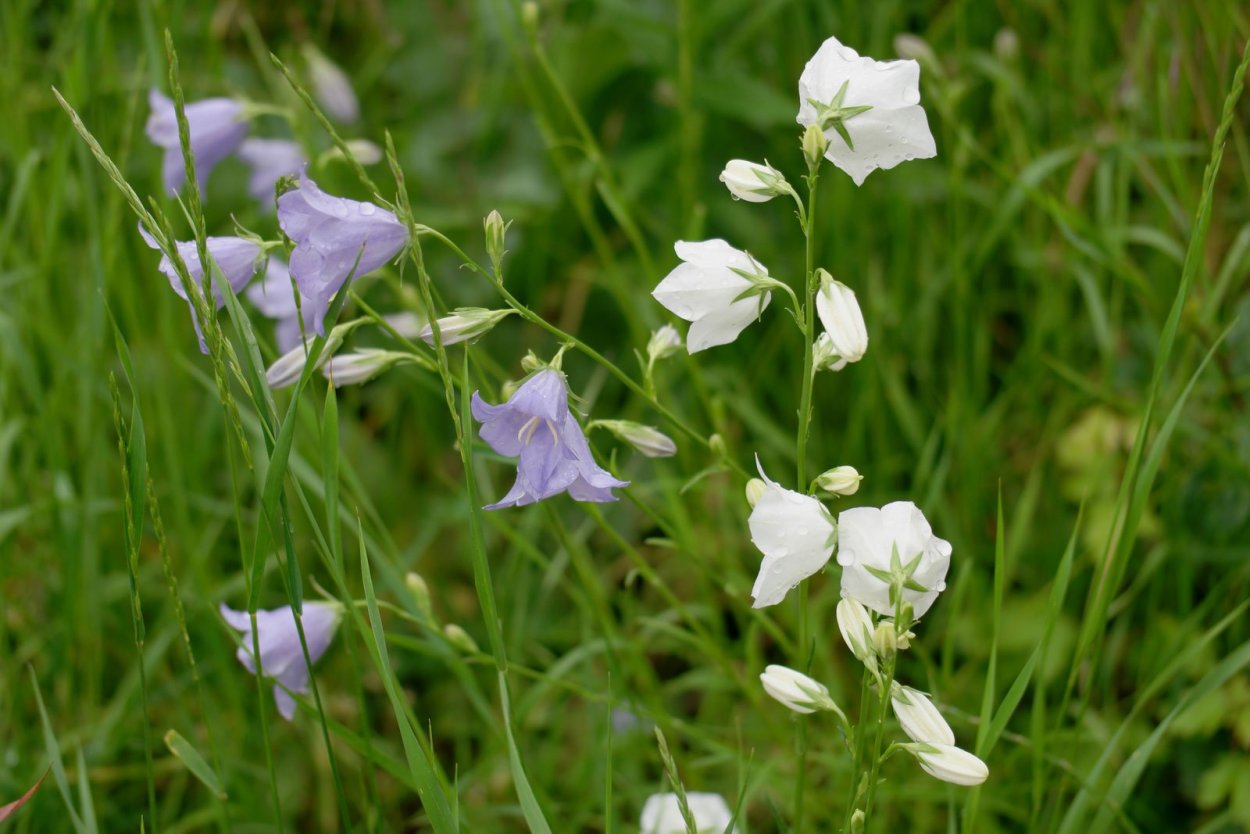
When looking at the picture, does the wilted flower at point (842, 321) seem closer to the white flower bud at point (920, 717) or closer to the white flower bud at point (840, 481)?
the white flower bud at point (840, 481)

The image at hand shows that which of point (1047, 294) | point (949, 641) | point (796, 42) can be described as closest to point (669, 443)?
point (949, 641)

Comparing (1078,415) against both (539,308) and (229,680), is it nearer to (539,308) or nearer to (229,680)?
(539,308)

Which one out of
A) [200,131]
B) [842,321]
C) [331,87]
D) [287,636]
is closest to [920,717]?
[842,321]

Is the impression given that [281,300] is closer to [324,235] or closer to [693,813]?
[324,235]

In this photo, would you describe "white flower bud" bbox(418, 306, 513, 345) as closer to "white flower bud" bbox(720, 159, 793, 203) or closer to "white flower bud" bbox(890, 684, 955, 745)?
"white flower bud" bbox(720, 159, 793, 203)

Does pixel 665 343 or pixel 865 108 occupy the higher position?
pixel 865 108

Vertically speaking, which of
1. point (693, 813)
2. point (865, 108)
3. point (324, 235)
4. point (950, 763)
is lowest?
point (693, 813)

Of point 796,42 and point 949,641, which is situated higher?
point 796,42
